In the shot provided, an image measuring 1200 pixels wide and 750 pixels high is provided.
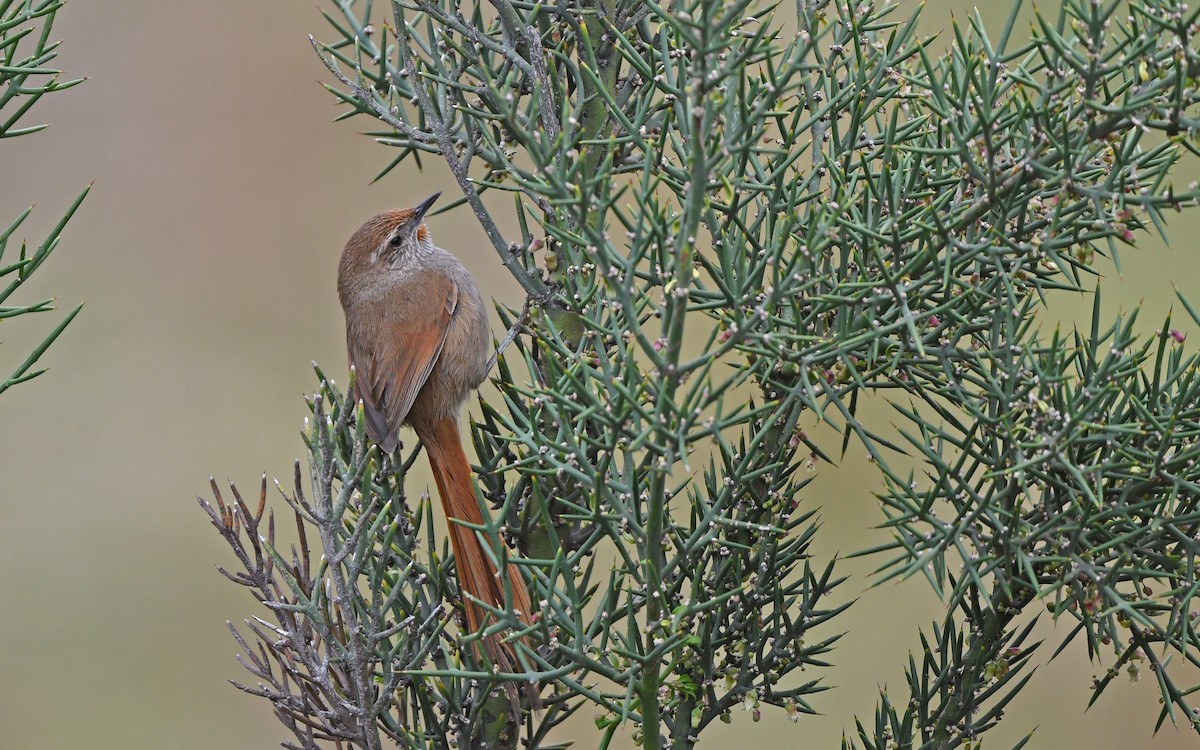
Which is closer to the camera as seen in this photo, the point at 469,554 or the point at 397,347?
the point at 469,554

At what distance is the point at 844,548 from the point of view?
329cm

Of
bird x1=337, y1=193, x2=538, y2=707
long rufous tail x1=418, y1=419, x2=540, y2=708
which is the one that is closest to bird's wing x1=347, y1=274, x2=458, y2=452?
bird x1=337, y1=193, x2=538, y2=707

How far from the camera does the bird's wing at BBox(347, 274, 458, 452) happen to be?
2609 millimetres

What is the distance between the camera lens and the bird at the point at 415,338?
7.89 ft

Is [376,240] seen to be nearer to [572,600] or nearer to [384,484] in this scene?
[384,484]

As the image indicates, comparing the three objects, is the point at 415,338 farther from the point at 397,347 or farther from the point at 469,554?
the point at 469,554

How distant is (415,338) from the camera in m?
2.95

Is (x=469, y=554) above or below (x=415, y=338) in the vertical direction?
below

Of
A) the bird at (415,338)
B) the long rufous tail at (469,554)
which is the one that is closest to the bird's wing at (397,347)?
the bird at (415,338)

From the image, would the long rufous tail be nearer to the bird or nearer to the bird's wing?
the bird

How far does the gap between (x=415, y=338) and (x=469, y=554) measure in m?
1.29

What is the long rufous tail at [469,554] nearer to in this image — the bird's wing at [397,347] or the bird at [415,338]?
the bird at [415,338]

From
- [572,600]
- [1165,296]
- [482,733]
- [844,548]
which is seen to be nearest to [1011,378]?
[572,600]

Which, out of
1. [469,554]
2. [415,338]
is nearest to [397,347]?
[415,338]
